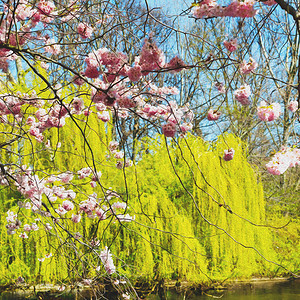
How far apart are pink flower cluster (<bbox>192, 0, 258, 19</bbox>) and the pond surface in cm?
439

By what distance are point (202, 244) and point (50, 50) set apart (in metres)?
4.20

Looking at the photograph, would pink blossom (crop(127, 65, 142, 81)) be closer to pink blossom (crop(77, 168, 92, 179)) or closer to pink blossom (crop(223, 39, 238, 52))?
pink blossom (crop(223, 39, 238, 52))

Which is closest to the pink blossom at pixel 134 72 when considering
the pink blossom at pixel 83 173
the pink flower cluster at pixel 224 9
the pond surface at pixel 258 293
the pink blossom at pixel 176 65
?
the pink blossom at pixel 176 65

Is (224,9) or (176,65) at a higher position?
(224,9)

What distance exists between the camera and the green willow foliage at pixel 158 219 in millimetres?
4766

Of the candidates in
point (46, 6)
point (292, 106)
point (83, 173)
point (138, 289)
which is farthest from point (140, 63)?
point (138, 289)

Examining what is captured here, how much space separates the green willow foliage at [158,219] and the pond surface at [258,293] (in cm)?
29

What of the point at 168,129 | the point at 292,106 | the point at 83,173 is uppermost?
the point at 292,106

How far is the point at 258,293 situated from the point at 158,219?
1.96 meters

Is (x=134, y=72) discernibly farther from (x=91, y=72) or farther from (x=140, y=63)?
(x=91, y=72)

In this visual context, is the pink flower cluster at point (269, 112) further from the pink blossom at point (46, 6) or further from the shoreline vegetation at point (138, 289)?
the shoreline vegetation at point (138, 289)

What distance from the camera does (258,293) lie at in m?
5.91

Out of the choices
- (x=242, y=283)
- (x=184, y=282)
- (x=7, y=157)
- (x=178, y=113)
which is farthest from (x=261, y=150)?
(x=178, y=113)

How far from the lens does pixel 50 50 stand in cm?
211
